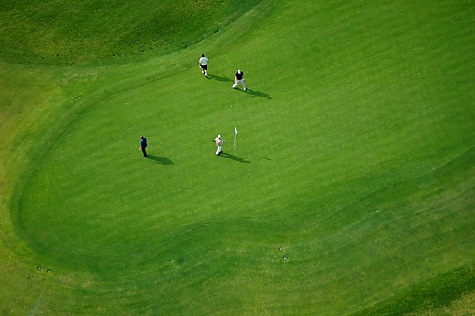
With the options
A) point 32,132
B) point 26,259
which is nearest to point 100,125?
point 32,132

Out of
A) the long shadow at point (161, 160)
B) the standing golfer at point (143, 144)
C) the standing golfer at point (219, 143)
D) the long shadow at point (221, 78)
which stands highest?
the long shadow at point (221, 78)

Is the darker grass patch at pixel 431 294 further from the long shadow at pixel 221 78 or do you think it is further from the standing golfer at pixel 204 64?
the standing golfer at pixel 204 64

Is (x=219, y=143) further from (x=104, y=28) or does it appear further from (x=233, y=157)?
(x=104, y=28)

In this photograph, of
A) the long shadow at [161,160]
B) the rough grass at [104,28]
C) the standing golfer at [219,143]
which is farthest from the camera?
the rough grass at [104,28]

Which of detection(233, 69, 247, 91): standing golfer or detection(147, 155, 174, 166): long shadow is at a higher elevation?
detection(233, 69, 247, 91): standing golfer

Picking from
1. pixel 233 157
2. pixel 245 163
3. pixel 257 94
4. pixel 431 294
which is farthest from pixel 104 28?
pixel 431 294

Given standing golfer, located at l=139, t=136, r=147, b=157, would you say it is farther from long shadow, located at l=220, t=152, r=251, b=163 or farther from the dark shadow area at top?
the dark shadow area at top

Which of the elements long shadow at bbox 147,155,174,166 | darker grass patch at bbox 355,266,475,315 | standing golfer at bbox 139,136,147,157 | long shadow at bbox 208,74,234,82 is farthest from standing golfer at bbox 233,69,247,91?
darker grass patch at bbox 355,266,475,315

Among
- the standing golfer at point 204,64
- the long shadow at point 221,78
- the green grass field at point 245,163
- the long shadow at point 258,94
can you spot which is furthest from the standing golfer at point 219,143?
the standing golfer at point 204,64
